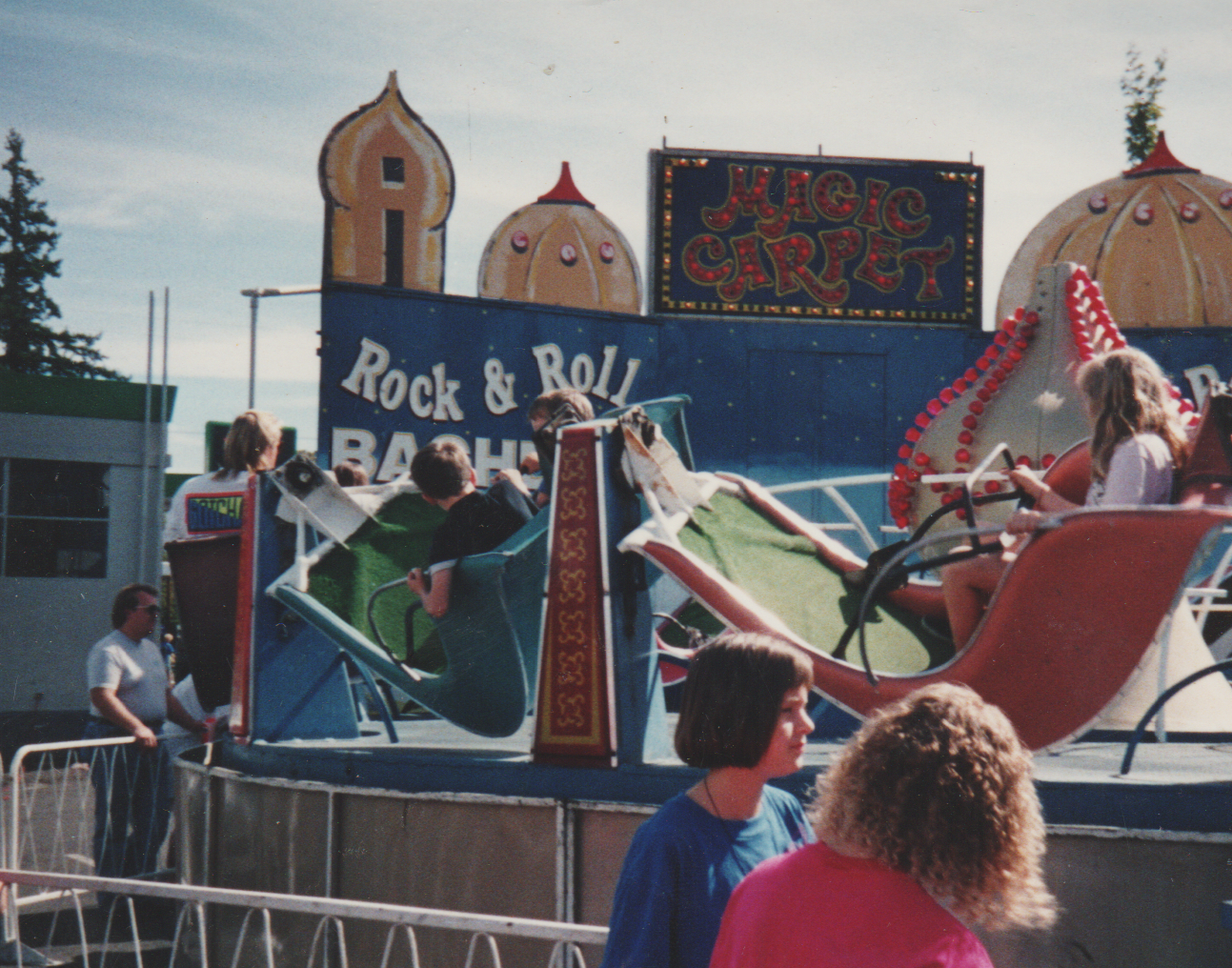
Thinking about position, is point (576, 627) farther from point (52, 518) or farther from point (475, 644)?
point (52, 518)

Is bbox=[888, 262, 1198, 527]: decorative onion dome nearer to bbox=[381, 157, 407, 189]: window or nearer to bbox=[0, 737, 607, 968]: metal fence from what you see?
bbox=[0, 737, 607, 968]: metal fence

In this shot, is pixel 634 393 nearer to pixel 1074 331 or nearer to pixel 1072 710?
pixel 1074 331

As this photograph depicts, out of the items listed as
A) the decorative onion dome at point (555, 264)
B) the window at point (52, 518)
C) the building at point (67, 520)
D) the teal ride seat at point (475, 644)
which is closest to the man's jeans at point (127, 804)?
the teal ride seat at point (475, 644)

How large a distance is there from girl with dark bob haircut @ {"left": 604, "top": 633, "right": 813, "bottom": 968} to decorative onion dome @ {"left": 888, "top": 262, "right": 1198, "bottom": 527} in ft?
12.1

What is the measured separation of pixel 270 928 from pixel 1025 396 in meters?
3.90

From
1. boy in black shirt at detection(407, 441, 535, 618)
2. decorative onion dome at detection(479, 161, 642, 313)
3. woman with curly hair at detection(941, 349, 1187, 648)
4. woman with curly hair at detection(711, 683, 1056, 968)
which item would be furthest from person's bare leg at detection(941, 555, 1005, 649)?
decorative onion dome at detection(479, 161, 642, 313)

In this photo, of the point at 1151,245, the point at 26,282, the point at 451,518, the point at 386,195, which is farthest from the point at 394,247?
the point at 26,282

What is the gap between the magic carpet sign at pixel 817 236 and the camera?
12.7m

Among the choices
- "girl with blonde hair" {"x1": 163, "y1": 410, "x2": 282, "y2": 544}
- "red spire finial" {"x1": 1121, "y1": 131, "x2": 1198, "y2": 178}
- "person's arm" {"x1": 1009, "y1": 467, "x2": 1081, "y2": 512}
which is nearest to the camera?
"person's arm" {"x1": 1009, "y1": 467, "x2": 1081, "y2": 512}

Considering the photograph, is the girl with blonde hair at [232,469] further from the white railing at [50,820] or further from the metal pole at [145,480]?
the metal pole at [145,480]

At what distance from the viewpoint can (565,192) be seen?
13.4m

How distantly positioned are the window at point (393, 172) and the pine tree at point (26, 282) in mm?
19300

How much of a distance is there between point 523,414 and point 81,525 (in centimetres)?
941

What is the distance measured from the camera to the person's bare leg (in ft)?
15.6
